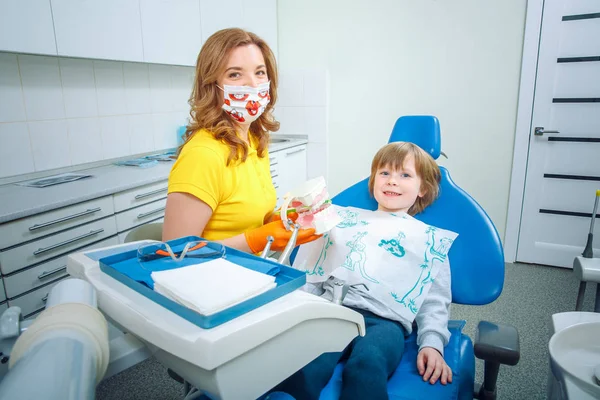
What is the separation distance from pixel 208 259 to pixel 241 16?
2.93 m

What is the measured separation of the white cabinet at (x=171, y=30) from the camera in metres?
2.52

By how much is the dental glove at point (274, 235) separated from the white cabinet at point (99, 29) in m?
1.57

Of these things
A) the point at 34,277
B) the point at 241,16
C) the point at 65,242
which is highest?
the point at 241,16

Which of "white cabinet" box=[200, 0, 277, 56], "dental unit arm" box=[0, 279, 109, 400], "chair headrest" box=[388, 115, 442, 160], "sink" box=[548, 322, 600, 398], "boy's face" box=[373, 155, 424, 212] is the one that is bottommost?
"sink" box=[548, 322, 600, 398]

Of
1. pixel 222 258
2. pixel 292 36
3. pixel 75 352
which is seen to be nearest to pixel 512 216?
pixel 292 36

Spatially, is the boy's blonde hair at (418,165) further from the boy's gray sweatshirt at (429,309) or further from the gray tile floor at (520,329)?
the gray tile floor at (520,329)

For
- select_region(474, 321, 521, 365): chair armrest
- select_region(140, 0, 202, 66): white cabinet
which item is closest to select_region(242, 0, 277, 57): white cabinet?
select_region(140, 0, 202, 66): white cabinet

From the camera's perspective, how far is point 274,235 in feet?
3.91

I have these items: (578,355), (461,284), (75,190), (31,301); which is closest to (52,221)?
(75,190)

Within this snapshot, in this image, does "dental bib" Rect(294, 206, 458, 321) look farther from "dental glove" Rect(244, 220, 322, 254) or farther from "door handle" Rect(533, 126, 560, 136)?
"door handle" Rect(533, 126, 560, 136)

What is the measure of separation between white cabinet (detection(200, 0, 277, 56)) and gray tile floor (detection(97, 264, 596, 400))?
2197mm

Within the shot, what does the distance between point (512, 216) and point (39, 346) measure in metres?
3.30

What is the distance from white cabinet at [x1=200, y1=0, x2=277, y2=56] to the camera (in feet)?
9.75

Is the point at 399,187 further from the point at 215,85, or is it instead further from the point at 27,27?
the point at 27,27
